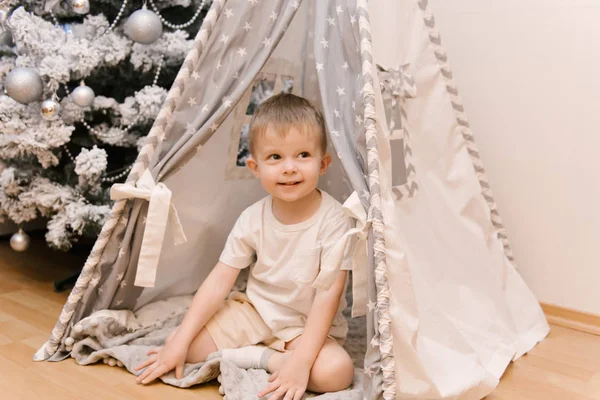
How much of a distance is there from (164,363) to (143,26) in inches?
37.0

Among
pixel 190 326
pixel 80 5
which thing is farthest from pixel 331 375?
pixel 80 5

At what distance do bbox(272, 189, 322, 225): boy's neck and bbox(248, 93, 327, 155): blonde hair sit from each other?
13 cm

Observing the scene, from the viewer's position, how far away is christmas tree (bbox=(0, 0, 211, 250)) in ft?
5.67

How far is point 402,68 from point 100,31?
919 millimetres

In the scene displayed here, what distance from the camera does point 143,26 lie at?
1.72 meters

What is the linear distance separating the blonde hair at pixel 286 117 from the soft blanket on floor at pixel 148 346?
1.76ft

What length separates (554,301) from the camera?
1.97 meters

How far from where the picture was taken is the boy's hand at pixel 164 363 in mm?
1396

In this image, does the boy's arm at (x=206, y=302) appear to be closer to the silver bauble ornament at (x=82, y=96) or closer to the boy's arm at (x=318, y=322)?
the boy's arm at (x=318, y=322)

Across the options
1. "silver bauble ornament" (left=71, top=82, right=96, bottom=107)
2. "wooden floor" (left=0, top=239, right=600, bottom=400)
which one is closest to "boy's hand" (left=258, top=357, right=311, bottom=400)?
"wooden floor" (left=0, top=239, right=600, bottom=400)

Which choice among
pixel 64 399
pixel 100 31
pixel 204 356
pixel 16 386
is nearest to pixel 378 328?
pixel 204 356

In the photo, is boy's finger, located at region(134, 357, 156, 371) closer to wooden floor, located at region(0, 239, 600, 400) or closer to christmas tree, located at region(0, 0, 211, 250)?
wooden floor, located at region(0, 239, 600, 400)

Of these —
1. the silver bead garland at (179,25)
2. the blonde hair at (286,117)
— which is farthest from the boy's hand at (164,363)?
the silver bead garland at (179,25)

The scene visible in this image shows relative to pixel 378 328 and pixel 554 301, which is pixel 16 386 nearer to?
pixel 378 328
